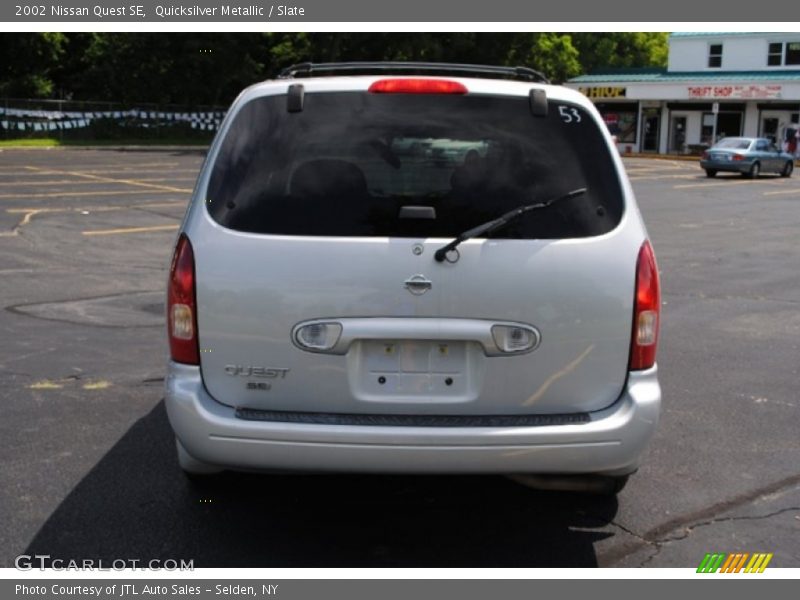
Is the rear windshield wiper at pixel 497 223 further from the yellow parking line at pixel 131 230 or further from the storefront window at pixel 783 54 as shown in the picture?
the storefront window at pixel 783 54

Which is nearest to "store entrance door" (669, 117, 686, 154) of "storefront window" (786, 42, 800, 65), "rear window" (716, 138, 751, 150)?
"storefront window" (786, 42, 800, 65)

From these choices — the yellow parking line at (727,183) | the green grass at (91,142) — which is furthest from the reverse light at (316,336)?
the green grass at (91,142)

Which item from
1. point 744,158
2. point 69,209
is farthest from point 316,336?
point 744,158

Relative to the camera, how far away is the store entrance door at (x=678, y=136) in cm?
5388

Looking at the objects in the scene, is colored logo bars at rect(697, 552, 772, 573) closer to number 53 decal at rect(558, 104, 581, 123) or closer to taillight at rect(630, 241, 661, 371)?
taillight at rect(630, 241, 661, 371)

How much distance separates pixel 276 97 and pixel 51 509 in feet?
6.89

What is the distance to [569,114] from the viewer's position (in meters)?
4.03

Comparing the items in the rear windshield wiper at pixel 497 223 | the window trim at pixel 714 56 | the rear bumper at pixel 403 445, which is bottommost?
the window trim at pixel 714 56

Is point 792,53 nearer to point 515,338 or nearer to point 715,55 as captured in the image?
point 715,55

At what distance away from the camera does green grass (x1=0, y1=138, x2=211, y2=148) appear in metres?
38.9

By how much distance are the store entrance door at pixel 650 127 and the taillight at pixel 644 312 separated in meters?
53.1

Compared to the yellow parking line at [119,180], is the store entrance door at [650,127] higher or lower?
lower

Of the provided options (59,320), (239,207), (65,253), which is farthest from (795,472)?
(65,253)

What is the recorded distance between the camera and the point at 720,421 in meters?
6.01
